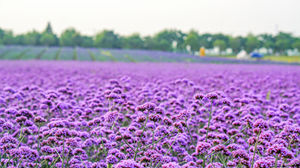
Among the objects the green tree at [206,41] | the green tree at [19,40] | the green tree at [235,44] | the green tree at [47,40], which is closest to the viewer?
the green tree at [47,40]

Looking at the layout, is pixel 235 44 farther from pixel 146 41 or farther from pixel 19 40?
pixel 19 40

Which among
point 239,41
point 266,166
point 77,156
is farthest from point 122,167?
point 239,41

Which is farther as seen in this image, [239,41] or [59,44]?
[239,41]

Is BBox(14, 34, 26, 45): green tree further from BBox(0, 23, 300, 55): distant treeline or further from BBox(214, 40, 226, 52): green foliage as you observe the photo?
BBox(214, 40, 226, 52): green foliage

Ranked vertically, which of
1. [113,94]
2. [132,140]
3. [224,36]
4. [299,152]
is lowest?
[299,152]

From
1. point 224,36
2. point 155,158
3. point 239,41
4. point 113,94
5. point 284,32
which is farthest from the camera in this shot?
point 284,32

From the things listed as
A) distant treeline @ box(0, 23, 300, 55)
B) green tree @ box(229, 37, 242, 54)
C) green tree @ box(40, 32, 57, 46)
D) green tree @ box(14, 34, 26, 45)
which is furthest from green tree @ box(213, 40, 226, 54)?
green tree @ box(14, 34, 26, 45)

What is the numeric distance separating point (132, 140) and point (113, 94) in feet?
3.47

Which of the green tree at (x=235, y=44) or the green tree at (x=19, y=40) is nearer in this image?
the green tree at (x=19, y=40)

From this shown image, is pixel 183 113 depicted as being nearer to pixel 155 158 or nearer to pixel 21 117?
pixel 155 158

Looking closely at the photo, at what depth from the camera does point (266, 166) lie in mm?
2941

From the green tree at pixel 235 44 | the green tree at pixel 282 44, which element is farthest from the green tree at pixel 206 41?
the green tree at pixel 282 44

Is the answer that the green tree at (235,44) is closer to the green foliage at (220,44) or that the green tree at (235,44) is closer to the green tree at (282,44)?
the green foliage at (220,44)

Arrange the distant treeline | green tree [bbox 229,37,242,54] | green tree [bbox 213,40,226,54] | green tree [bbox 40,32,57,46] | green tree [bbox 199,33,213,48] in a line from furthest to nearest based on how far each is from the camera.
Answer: green tree [bbox 229,37,242,54] → green tree [bbox 213,40,226,54] → green tree [bbox 199,33,213,48] → green tree [bbox 40,32,57,46] → the distant treeline
